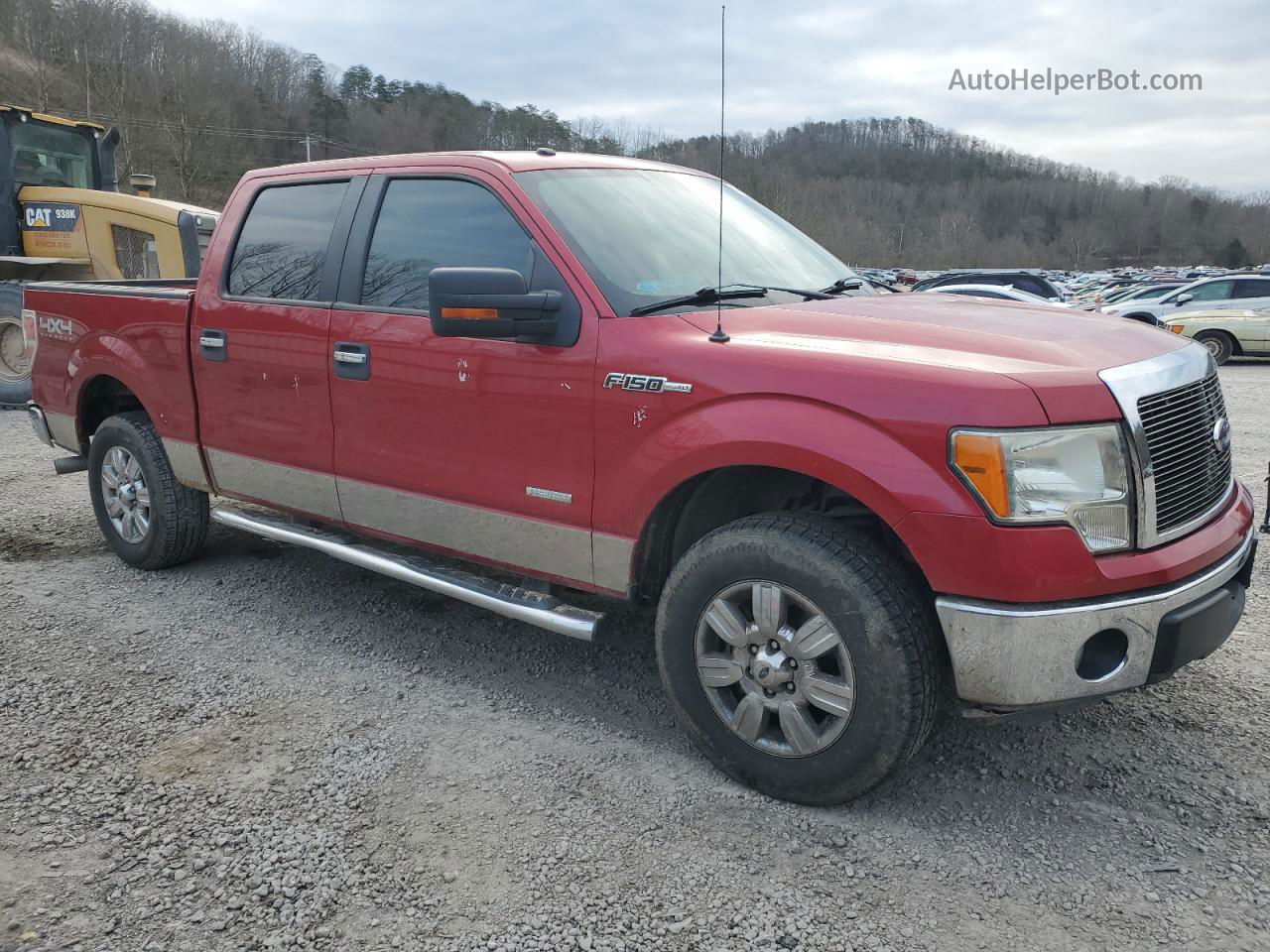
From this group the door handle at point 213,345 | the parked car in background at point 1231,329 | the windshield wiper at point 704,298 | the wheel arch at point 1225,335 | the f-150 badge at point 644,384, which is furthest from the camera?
the wheel arch at point 1225,335

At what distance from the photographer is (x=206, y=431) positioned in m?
4.66

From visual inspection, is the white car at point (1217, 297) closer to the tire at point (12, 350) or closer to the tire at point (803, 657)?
the tire at point (12, 350)

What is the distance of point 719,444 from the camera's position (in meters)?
2.89

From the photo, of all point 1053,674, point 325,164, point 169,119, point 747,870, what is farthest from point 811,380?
point 169,119

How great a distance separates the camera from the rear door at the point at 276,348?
4098mm

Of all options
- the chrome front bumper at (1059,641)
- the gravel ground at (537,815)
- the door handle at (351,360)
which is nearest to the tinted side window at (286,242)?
the door handle at (351,360)

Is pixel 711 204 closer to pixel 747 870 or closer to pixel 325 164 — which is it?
pixel 325 164

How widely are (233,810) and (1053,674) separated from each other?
240cm

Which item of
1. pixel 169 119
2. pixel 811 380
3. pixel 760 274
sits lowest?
pixel 811 380

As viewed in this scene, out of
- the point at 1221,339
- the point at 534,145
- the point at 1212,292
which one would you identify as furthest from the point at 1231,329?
the point at 534,145

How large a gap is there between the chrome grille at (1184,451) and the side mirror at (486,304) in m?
1.80

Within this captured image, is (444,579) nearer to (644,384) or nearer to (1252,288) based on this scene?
(644,384)

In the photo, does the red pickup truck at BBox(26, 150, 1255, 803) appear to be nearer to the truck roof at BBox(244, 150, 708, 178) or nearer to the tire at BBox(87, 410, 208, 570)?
the truck roof at BBox(244, 150, 708, 178)

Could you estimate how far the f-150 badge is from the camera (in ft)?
9.87
